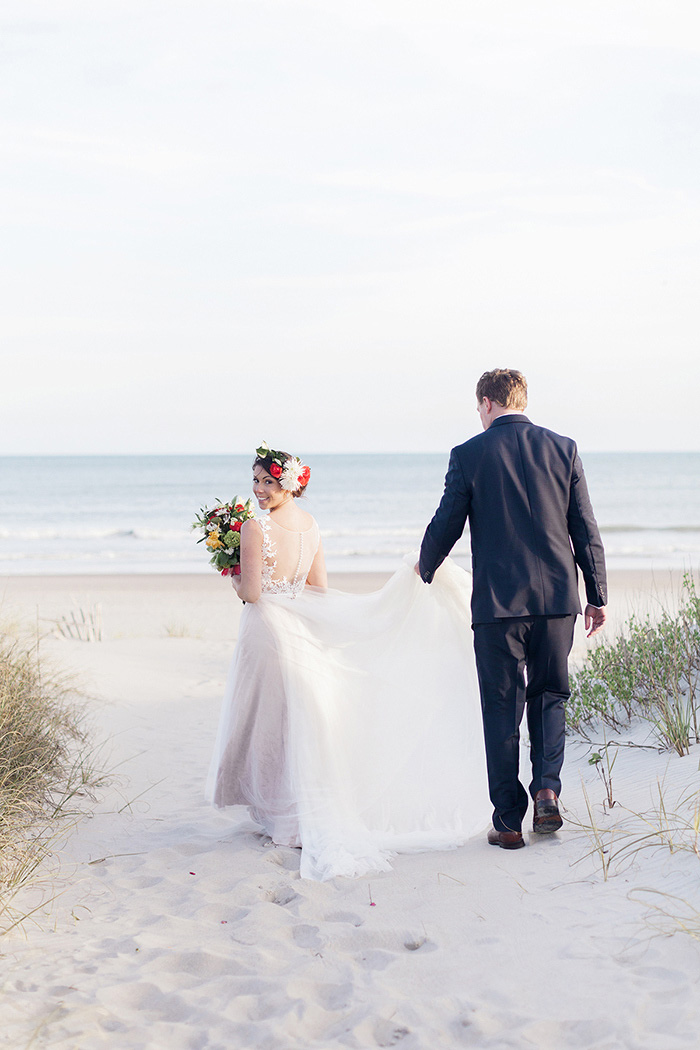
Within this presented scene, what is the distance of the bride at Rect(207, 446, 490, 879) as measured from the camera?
491cm

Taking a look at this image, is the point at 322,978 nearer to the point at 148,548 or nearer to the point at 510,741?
the point at 510,741

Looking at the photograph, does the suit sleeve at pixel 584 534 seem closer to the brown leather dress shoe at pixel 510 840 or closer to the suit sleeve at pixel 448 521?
the suit sleeve at pixel 448 521

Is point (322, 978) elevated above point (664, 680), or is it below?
below

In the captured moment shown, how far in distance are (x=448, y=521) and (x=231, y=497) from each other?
3349 cm

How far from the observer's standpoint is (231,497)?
37531 millimetres

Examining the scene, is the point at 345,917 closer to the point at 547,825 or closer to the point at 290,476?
the point at 547,825

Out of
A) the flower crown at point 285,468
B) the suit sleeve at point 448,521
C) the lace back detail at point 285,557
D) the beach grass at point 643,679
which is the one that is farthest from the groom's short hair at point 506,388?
the beach grass at point 643,679

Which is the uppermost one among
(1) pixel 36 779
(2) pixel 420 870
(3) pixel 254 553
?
(3) pixel 254 553

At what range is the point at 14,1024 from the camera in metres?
3.01

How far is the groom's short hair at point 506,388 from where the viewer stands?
14.9 feet

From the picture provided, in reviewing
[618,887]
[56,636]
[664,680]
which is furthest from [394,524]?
[618,887]

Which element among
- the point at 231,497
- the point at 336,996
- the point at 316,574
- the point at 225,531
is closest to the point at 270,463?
the point at 225,531

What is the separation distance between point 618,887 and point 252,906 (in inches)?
62.3

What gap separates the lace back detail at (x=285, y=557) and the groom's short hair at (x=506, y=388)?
Answer: 1299mm
